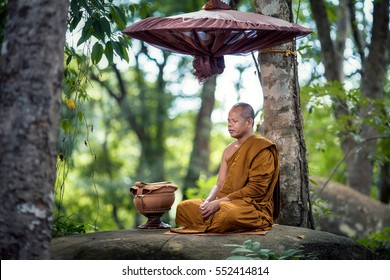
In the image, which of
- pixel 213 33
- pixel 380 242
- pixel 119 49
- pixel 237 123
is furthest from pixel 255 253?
pixel 380 242

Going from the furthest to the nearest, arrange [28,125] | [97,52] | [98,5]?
1. [97,52]
2. [98,5]
3. [28,125]

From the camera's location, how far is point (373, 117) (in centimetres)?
1062

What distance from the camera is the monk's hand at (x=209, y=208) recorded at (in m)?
6.68

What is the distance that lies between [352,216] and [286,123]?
17.3 feet

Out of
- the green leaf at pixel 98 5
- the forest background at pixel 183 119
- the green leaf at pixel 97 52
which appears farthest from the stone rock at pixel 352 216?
the green leaf at pixel 98 5

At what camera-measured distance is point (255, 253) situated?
5.66 metres

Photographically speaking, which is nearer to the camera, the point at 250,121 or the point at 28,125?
the point at 28,125

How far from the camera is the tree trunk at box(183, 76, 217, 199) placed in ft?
57.4

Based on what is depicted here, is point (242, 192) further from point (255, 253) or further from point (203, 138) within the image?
point (203, 138)

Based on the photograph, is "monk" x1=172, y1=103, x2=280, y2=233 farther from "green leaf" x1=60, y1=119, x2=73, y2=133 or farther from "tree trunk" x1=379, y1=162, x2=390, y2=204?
"tree trunk" x1=379, y1=162, x2=390, y2=204

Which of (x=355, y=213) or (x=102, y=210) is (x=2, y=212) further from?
(x=102, y=210)

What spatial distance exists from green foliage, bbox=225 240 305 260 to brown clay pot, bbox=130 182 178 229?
4.90ft

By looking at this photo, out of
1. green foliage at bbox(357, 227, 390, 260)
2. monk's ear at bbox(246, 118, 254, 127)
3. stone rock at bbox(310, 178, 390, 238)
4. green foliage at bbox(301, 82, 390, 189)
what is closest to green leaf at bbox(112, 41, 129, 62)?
monk's ear at bbox(246, 118, 254, 127)

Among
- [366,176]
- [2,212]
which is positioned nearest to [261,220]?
[2,212]
